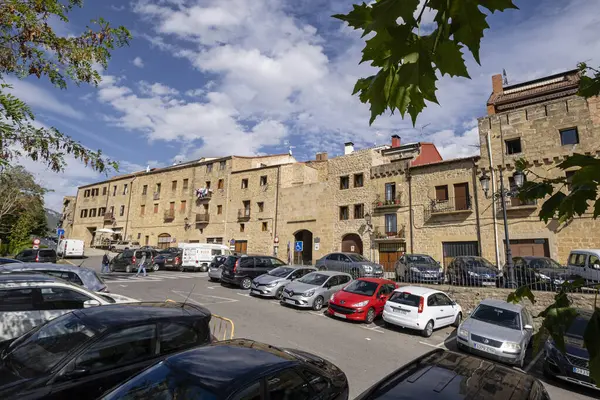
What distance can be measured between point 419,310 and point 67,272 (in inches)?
459

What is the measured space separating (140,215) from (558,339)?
51.3 meters

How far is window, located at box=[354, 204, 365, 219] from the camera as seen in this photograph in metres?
28.2

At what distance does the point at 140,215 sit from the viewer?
154 ft

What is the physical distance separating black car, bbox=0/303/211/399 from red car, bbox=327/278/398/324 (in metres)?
7.96

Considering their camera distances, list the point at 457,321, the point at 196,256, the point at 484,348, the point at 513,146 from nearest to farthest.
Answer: the point at 484,348
the point at 457,321
the point at 513,146
the point at 196,256

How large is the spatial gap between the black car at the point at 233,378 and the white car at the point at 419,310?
7.86 m

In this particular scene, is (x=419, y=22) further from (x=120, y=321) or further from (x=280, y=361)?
(x=120, y=321)

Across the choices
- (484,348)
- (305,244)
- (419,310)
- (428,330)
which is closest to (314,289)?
(419,310)

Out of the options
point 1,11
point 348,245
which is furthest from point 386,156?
point 1,11

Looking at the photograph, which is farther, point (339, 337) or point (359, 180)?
point (359, 180)

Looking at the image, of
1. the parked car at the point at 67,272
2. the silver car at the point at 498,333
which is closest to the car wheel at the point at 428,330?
the silver car at the point at 498,333

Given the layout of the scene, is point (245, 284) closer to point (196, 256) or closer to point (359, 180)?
point (196, 256)

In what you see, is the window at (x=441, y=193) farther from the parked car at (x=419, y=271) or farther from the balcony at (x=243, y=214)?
the balcony at (x=243, y=214)

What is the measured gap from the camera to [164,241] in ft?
141
